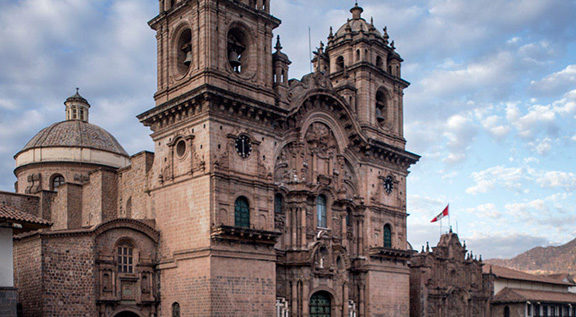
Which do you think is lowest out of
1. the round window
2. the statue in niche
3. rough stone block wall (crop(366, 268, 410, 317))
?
rough stone block wall (crop(366, 268, 410, 317))

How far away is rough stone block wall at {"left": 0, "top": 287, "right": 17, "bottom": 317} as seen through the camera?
78.9 feet

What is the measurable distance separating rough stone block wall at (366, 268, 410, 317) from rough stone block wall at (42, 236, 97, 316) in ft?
60.0

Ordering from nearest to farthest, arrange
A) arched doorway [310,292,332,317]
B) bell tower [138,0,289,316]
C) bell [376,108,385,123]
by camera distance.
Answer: bell tower [138,0,289,316] < arched doorway [310,292,332,317] < bell [376,108,385,123]

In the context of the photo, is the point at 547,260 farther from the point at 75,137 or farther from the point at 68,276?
the point at 68,276

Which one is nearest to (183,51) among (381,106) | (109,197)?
(109,197)

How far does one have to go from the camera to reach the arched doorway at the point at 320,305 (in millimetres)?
38094

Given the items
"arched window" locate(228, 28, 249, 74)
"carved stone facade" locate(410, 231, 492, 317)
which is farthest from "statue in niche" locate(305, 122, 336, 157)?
"carved stone facade" locate(410, 231, 492, 317)

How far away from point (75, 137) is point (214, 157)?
2154cm

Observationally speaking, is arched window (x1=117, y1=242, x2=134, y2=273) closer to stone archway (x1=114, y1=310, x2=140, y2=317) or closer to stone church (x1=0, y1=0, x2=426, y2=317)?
stone church (x1=0, y1=0, x2=426, y2=317)

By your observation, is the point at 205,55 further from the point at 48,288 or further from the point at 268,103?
the point at 48,288

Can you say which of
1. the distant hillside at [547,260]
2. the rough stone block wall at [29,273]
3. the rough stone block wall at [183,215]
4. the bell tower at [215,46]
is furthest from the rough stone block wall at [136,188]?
the distant hillside at [547,260]

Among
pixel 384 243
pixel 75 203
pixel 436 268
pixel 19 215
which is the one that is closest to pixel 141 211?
pixel 75 203

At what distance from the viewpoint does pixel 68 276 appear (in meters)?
31.2

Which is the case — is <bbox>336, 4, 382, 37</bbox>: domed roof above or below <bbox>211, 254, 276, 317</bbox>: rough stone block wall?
above
